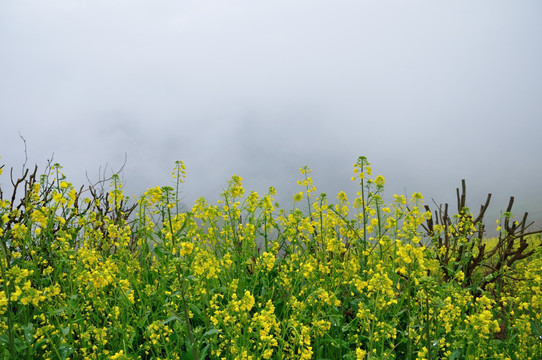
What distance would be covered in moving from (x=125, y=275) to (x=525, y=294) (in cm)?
367

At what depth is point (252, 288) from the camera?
3.73 m

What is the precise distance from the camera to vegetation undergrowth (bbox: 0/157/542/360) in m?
2.71

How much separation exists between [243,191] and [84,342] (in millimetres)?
1998

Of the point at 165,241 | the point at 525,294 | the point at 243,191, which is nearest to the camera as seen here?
the point at 525,294

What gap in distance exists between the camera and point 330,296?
125 inches

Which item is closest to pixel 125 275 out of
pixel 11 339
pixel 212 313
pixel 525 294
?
pixel 212 313

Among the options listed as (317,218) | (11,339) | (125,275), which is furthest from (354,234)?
(11,339)

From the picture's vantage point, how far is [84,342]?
10.1ft

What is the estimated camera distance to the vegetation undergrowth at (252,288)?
2715mm

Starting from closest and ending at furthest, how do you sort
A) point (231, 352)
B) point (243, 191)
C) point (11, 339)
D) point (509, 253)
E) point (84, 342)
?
point (11, 339), point (231, 352), point (84, 342), point (243, 191), point (509, 253)

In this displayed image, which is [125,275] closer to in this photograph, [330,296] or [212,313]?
[212,313]

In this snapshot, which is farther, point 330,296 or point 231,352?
point 330,296

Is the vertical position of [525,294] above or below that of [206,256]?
below

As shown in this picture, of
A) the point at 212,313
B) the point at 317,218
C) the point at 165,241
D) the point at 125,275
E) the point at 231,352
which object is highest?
the point at 317,218
